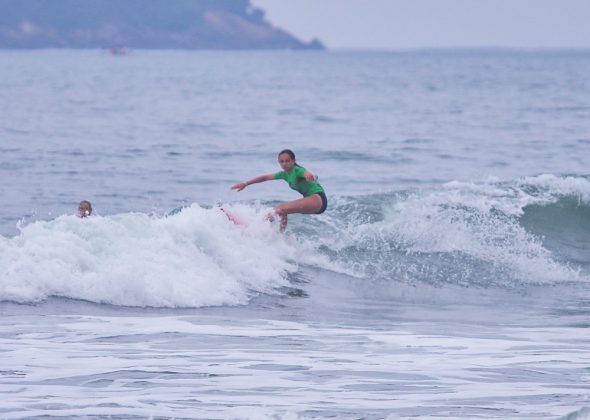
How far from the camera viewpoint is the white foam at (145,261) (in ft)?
40.1

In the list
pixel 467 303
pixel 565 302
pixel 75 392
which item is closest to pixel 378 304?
pixel 467 303

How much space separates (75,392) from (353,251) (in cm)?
825

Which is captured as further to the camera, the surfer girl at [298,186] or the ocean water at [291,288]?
the surfer girl at [298,186]

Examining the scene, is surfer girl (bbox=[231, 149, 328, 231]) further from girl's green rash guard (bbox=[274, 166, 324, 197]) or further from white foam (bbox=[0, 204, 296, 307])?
white foam (bbox=[0, 204, 296, 307])

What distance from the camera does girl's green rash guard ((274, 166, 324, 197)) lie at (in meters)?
14.4

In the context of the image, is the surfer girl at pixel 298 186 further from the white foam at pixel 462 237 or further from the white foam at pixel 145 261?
the white foam at pixel 462 237

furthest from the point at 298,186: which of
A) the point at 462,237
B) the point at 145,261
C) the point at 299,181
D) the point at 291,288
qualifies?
the point at 462,237

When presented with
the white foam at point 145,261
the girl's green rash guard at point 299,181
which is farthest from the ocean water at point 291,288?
the girl's green rash guard at point 299,181

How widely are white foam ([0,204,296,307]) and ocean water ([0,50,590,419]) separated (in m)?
0.02

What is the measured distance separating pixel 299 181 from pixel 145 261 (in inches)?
99.2

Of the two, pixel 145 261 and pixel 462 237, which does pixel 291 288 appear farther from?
pixel 462 237

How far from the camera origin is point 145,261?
13008 millimetres

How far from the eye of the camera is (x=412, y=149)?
31.7 metres

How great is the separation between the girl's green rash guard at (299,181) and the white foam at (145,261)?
0.69 meters
